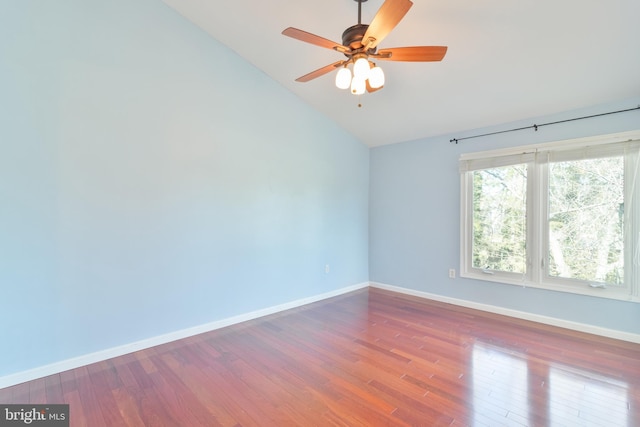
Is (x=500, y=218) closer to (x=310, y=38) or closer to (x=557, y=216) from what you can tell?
(x=557, y=216)

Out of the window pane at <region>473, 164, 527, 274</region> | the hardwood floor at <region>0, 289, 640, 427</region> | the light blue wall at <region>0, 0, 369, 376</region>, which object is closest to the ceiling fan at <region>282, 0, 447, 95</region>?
the light blue wall at <region>0, 0, 369, 376</region>

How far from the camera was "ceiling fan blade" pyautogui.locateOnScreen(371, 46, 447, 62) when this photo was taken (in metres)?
1.92

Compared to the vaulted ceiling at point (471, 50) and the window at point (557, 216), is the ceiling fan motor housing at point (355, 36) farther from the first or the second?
the window at point (557, 216)

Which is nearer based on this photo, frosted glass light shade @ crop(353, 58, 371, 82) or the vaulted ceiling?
frosted glass light shade @ crop(353, 58, 371, 82)

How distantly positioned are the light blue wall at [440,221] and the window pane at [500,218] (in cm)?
24

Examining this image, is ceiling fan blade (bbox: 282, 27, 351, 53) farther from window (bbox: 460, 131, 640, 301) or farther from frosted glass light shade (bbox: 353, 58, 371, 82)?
window (bbox: 460, 131, 640, 301)

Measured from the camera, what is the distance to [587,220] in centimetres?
306

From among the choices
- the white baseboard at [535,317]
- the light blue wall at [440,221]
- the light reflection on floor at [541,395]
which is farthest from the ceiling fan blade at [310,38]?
the white baseboard at [535,317]

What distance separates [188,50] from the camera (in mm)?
2975

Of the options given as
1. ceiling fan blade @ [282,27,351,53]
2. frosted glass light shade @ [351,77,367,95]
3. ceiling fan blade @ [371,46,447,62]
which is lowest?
frosted glass light shade @ [351,77,367,95]

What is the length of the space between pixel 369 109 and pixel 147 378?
365 cm

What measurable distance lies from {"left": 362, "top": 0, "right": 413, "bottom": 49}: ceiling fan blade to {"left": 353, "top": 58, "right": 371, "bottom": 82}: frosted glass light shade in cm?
11

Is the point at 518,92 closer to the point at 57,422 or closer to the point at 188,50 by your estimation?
the point at 188,50

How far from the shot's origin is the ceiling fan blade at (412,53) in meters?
1.92
